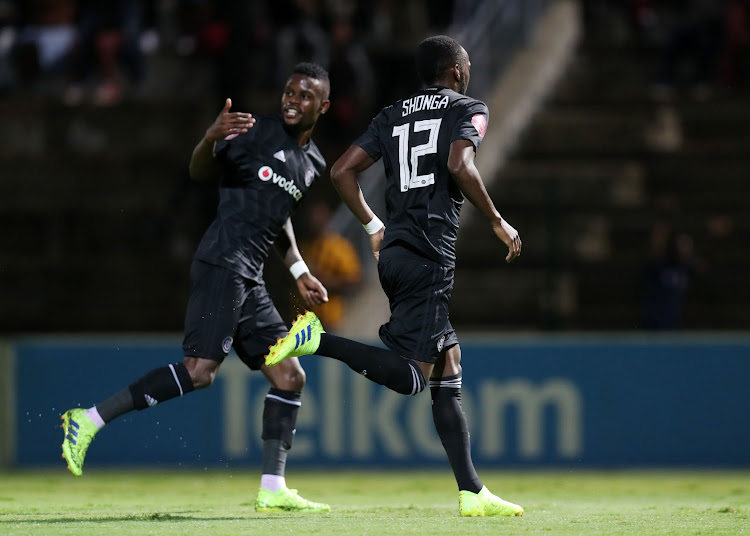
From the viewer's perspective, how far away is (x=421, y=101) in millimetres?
7062

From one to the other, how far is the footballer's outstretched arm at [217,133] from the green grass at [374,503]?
1.89 metres

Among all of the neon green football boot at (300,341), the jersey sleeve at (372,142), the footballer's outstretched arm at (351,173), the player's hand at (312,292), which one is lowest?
the neon green football boot at (300,341)

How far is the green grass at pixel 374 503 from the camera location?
6.59 m

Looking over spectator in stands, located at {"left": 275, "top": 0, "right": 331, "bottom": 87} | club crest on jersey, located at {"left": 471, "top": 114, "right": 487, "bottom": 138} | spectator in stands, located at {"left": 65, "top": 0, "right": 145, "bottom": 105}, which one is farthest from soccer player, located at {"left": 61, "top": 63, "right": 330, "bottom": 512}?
spectator in stands, located at {"left": 65, "top": 0, "right": 145, "bottom": 105}

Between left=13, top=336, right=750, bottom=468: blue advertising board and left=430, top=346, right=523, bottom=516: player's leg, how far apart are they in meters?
4.61

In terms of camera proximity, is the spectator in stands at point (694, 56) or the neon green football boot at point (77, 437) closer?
the neon green football boot at point (77, 437)

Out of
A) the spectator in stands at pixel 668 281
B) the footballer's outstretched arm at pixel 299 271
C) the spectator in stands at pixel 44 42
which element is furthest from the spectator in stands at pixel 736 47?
the footballer's outstretched arm at pixel 299 271

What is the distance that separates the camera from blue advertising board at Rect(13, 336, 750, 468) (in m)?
11.8

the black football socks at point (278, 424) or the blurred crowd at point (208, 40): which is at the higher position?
the blurred crowd at point (208, 40)

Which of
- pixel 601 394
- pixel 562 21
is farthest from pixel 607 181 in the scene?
pixel 601 394

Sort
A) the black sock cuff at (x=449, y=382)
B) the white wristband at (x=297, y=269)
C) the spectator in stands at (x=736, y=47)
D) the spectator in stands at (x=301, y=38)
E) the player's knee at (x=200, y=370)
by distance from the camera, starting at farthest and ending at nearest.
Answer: the spectator in stands at (x=736, y=47) < the spectator in stands at (x=301, y=38) < the white wristband at (x=297, y=269) < the player's knee at (x=200, y=370) < the black sock cuff at (x=449, y=382)

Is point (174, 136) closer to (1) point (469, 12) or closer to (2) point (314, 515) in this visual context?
(1) point (469, 12)

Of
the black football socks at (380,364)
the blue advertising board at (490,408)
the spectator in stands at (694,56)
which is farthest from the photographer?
the spectator in stands at (694,56)

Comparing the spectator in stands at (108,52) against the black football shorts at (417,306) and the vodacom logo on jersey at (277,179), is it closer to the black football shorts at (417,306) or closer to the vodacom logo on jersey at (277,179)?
the vodacom logo on jersey at (277,179)
